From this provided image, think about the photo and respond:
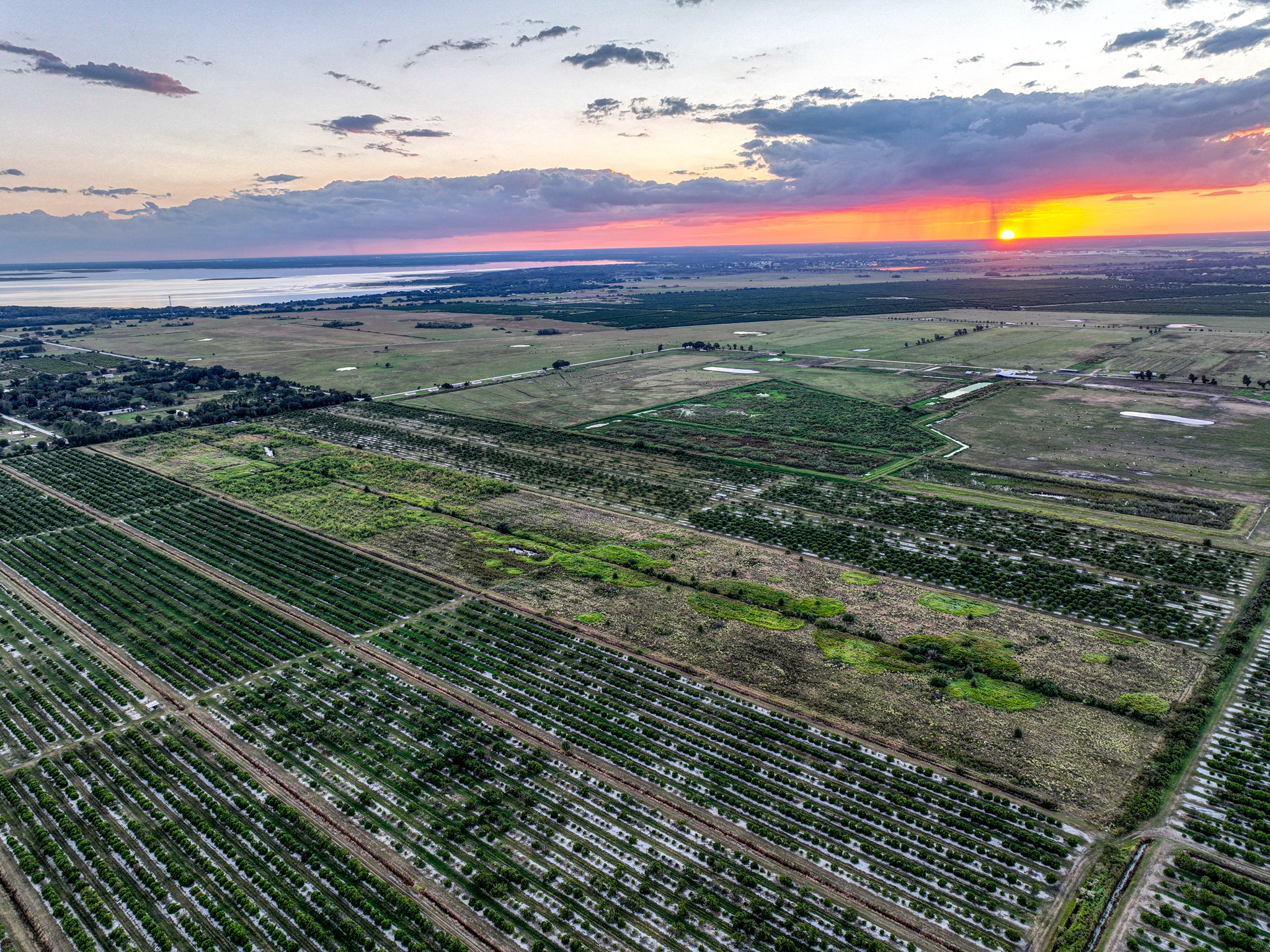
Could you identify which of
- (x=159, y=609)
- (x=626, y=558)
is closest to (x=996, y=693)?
(x=626, y=558)

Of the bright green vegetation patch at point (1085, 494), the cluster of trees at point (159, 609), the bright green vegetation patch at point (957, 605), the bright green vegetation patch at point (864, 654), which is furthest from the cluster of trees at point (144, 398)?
the bright green vegetation patch at point (957, 605)

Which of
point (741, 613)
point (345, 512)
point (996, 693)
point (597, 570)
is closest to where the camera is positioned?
point (996, 693)

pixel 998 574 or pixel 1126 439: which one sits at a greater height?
pixel 1126 439

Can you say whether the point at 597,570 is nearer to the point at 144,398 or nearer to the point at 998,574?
the point at 998,574

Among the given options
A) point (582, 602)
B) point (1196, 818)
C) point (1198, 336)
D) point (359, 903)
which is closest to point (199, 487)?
point (582, 602)

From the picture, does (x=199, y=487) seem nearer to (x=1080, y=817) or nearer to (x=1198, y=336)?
(x=1080, y=817)

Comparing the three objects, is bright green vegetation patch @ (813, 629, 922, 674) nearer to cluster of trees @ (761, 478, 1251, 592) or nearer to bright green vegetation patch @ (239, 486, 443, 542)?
cluster of trees @ (761, 478, 1251, 592)

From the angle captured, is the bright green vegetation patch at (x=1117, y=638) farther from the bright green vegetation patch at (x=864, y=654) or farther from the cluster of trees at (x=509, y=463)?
the cluster of trees at (x=509, y=463)
